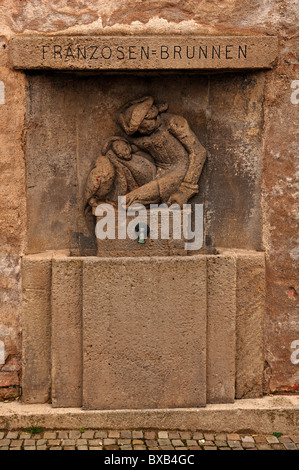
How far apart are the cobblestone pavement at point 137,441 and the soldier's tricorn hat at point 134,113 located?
2298 millimetres

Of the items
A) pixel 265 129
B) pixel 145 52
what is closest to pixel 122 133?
pixel 145 52

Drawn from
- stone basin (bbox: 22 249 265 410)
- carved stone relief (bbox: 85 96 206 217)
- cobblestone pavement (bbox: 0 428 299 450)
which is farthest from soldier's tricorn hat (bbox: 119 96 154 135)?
cobblestone pavement (bbox: 0 428 299 450)

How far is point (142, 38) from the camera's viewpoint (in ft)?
13.6

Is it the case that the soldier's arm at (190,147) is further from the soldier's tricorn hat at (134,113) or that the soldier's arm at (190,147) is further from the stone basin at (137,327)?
the stone basin at (137,327)

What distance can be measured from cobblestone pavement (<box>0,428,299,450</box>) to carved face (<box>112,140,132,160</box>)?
A: 2102mm

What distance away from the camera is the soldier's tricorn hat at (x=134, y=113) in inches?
174

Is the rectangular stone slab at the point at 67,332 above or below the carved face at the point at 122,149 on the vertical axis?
below

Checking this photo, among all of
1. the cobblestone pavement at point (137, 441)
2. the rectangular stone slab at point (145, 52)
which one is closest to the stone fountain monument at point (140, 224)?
the rectangular stone slab at point (145, 52)

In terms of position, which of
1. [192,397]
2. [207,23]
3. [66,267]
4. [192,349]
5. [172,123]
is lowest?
[192,397]

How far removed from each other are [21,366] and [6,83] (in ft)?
6.96

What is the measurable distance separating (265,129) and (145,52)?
1054 millimetres

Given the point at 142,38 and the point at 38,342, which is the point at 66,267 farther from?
the point at 142,38

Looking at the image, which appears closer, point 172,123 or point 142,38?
point 142,38

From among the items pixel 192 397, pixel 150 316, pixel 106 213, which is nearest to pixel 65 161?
pixel 106 213
